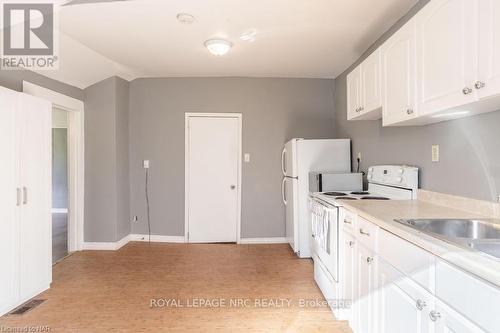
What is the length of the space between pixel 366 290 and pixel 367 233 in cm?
36

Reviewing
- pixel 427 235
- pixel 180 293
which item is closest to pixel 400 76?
pixel 427 235

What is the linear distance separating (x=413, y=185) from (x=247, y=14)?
2.00 metres

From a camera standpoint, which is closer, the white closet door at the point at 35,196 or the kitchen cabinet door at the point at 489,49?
the kitchen cabinet door at the point at 489,49

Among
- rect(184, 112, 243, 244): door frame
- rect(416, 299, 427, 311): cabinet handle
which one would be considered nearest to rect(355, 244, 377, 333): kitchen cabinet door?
rect(416, 299, 427, 311): cabinet handle

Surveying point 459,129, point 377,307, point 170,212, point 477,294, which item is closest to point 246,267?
point 170,212

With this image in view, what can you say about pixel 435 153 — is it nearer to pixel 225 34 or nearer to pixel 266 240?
pixel 225 34

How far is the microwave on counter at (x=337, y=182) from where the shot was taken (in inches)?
131

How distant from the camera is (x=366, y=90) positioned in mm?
2725

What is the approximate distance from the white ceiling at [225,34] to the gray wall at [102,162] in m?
0.27

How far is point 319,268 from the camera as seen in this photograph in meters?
2.84

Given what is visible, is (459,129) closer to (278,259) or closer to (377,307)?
(377,307)

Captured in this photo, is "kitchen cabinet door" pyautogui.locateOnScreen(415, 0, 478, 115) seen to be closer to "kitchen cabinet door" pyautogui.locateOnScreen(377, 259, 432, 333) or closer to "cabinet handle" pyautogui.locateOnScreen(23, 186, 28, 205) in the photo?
"kitchen cabinet door" pyautogui.locateOnScreen(377, 259, 432, 333)

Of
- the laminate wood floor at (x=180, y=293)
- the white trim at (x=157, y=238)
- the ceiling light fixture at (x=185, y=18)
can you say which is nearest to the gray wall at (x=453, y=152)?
the laminate wood floor at (x=180, y=293)

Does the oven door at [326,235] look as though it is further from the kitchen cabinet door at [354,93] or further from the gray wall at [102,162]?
the gray wall at [102,162]
